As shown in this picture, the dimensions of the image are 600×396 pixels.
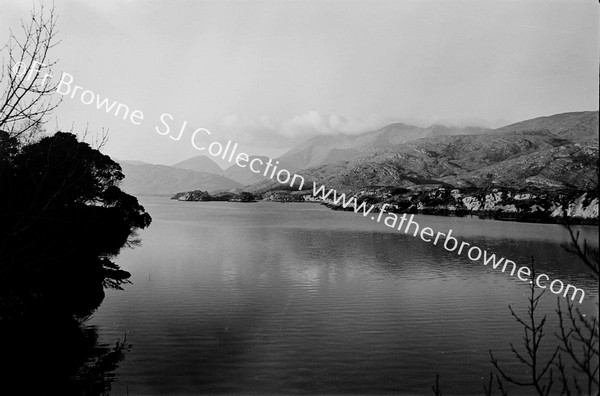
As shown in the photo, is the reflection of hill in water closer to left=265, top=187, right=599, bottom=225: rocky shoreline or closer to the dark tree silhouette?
the dark tree silhouette

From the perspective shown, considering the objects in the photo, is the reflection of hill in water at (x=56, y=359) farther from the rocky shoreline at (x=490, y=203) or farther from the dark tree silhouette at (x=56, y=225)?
the rocky shoreline at (x=490, y=203)

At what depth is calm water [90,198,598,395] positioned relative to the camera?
53.5 ft

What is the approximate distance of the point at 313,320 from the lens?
76.3ft

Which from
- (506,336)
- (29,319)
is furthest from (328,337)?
(29,319)

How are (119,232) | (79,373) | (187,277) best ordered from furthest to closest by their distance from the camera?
(119,232) < (187,277) < (79,373)

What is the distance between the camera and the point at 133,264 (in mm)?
38594

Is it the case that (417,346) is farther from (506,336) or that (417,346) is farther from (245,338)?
(245,338)

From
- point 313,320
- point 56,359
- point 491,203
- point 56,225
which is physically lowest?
point 56,359

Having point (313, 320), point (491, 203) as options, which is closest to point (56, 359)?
point (313, 320)

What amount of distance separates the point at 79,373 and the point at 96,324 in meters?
5.94

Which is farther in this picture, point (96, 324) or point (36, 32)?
point (96, 324)

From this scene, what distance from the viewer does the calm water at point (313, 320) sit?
16.3m

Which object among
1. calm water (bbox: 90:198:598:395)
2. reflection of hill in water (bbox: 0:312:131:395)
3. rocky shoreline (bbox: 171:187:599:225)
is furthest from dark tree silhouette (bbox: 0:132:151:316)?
rocky shoreline (bbox: 171:187:599:225)

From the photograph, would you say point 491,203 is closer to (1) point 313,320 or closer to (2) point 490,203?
(2) point 490,203
